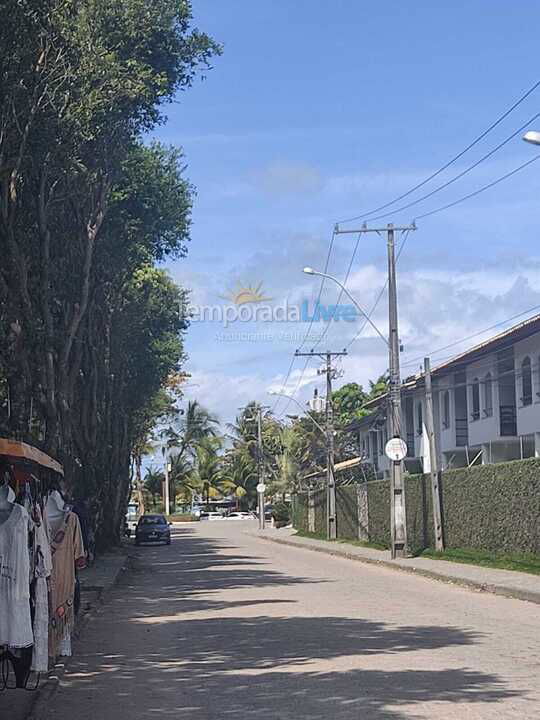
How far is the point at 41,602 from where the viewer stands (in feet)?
32.7

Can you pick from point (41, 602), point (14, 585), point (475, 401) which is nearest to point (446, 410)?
point (475, 401)

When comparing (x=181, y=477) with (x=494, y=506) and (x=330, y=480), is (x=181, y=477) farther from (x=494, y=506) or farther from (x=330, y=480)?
(x=494, y=506)

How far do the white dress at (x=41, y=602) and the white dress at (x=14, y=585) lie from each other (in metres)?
0.62

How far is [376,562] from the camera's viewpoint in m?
36.2

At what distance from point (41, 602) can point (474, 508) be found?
23.7 meters

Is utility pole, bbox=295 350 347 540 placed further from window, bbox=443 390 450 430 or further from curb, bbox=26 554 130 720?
curb, bbox=26 554 130 720

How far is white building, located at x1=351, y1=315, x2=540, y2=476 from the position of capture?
43.3 m

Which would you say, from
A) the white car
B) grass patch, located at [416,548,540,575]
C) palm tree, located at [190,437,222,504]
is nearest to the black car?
grass patch, located at [416,548,540,575]

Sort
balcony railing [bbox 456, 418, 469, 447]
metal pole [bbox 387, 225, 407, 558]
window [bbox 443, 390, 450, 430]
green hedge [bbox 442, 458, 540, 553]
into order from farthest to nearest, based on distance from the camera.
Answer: window [bbox 443, 390, 450, 430]
balcony railing [bbox 456, 418, 469, 447]
metal pole [bbox 387, 225, 407, 558]
green hedge [bbox 442, 458, 540, 553]

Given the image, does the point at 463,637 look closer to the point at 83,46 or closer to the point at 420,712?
the point at 420,712

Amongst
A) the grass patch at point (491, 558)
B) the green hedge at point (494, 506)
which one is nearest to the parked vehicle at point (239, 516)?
the grass patch at point (491, 558)

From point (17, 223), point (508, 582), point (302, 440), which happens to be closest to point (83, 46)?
point (17, 223)

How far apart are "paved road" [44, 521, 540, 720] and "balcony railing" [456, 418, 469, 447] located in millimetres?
27253

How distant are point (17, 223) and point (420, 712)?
792 inches
